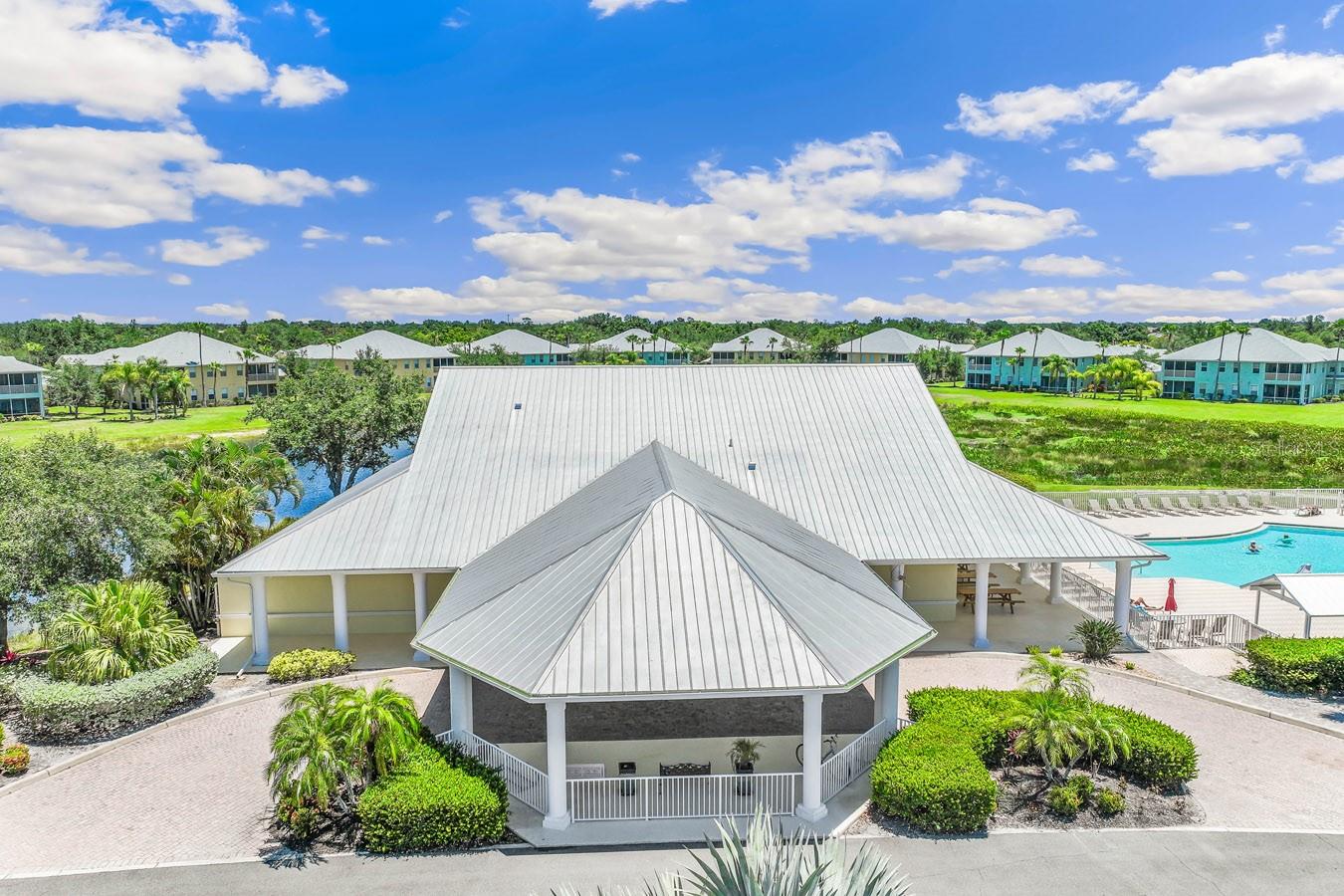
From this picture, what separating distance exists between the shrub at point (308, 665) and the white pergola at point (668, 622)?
4469 mm

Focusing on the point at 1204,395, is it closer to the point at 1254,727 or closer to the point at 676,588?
the point at 1254,727

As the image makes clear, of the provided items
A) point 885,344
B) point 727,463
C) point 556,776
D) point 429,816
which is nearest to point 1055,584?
point 727,463

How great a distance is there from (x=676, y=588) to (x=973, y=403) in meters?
87.2

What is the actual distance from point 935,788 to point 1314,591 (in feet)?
50.1

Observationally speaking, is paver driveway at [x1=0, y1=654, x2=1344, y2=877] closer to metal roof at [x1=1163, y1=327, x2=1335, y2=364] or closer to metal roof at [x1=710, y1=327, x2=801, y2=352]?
metal roof at [x1=1163, y1=327, x2=1335, y2=364]

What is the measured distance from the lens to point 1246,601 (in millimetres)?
28406

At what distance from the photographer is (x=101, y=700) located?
17.6m

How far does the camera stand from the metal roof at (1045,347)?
12075 cm

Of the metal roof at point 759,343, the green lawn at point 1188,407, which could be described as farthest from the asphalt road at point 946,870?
the metal roof at point 759,343

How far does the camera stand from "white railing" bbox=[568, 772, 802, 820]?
1422 centimetres

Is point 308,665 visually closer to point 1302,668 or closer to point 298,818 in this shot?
point 298,818

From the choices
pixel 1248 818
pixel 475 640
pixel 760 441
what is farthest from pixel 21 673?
pixel 1248 818

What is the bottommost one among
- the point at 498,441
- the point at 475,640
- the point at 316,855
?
the point at 316,855

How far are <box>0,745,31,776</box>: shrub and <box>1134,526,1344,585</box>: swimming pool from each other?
35651 millimetres
